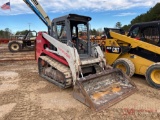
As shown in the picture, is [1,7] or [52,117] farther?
[1,7]

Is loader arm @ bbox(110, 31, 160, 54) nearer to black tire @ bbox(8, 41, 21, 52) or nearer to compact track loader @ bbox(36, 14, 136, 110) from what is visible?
compact track loader @ bbox(36, 14, 136, 110)

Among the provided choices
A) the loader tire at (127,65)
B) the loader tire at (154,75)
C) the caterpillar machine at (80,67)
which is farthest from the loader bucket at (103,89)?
the loader tire at (127,65)

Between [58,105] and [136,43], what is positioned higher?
[136,43]

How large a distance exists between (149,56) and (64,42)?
289 centimetres

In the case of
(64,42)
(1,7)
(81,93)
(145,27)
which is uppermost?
(1,7)

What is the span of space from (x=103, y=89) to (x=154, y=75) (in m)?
1.83

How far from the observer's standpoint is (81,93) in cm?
435

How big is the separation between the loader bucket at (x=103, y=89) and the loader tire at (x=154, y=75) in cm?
Answer: 73

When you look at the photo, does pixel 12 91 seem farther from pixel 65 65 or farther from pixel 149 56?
pixel 149 56

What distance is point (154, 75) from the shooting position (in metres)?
5.54

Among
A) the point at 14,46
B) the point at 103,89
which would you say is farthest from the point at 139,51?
the point at 14,46

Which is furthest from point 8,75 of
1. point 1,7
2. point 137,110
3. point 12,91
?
point 1,7

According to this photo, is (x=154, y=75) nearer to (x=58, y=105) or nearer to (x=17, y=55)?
(x=58, y=105)

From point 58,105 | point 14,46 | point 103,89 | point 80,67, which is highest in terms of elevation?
point 14,46
